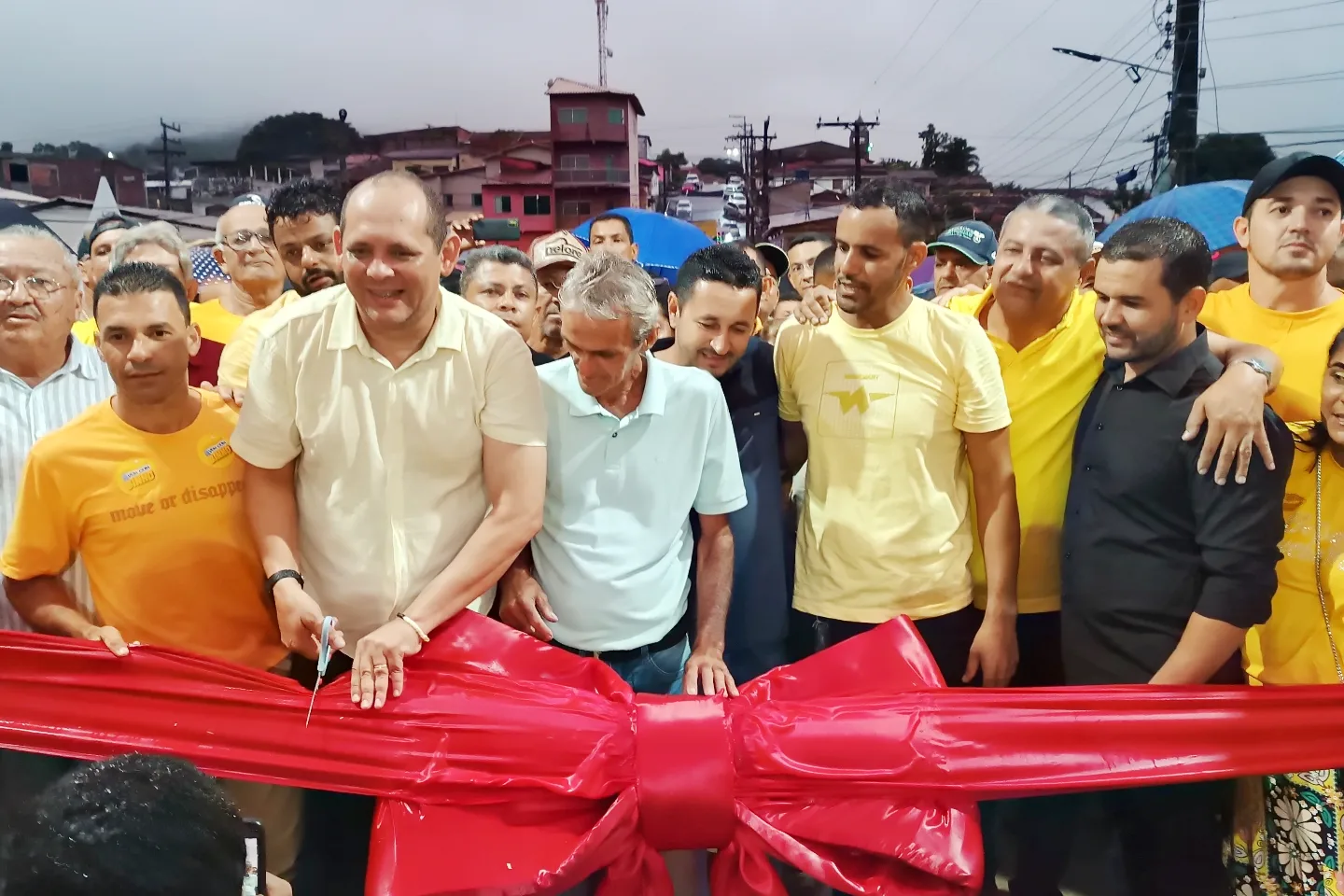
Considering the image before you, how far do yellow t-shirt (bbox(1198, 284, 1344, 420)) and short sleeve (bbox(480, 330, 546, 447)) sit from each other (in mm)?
1892

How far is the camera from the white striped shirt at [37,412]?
6.48ft

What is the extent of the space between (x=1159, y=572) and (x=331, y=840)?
194 cm

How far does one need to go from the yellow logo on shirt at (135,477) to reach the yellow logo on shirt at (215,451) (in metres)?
0.10

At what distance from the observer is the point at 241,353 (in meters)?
2.30

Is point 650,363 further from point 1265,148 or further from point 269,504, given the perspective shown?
point 1265,148

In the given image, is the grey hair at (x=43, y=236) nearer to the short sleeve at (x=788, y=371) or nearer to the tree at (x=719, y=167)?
the short sleeve at (x=788, y=371)

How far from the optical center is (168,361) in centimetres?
182

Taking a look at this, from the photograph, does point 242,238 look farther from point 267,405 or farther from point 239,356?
point 267,405

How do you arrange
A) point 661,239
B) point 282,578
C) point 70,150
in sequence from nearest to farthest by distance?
point 282,578, point 661,239, point 70,150

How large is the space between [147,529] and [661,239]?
223 inches

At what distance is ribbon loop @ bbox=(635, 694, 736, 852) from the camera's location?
1.57m

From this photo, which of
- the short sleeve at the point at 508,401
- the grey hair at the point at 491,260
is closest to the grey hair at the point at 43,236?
the grey hair at the point at 491,260

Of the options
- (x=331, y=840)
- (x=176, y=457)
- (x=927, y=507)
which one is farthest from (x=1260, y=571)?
(x=176, y=457)

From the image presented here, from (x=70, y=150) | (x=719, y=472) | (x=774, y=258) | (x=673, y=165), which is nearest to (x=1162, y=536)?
(x=719, y=472)
